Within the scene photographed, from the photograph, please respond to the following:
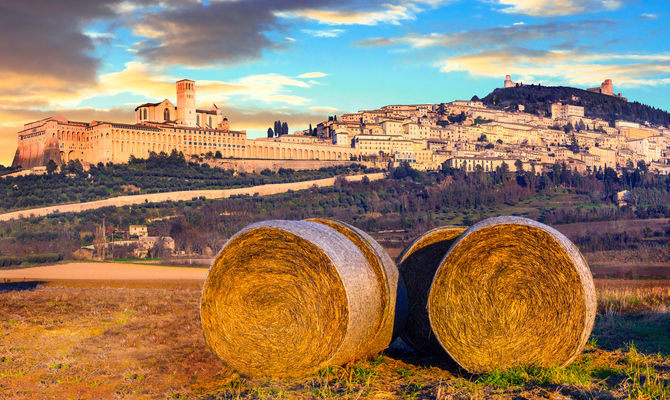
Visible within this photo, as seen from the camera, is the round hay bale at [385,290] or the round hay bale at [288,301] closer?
the round hay bale at [288,301]

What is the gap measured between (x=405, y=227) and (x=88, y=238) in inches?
1294

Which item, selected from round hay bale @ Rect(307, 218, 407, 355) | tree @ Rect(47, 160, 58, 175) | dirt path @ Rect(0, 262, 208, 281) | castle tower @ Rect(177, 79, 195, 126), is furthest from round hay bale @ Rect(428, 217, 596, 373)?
castle tower @ Rect(177, 79, 195, 126)

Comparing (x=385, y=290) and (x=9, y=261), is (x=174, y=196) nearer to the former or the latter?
(x=9, y=261)

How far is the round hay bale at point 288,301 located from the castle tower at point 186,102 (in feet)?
416

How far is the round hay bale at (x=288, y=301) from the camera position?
25.8ft

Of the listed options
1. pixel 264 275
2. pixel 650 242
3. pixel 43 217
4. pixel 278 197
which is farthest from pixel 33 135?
pixel 264 275

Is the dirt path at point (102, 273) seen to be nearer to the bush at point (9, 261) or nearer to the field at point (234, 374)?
the bush at point (9, 261)

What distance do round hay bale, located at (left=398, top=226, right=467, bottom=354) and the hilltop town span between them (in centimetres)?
10596

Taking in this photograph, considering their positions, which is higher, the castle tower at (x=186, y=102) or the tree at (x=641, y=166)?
the castle tower at (x=186, y=102)

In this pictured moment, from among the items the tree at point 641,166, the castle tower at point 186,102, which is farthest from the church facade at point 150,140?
the tree at point 641,166

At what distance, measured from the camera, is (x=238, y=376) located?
27.0 ft

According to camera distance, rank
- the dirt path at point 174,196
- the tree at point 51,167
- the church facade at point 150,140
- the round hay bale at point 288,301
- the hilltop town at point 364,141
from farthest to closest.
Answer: the hilltop town at point 364,141, the church facade at point 150,140, the tree at point 51,167, the dirt path at point 174,196, the round hay bale at point 288,301

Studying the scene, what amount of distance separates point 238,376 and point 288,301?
47.5 inches

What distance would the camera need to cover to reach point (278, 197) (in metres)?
88.3
